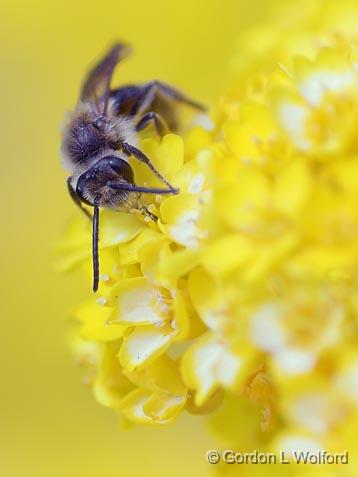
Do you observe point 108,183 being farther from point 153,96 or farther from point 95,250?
point 153,96

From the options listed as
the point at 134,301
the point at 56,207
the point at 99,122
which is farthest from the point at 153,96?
the point at 56,207

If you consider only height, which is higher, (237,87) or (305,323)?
(237,87)

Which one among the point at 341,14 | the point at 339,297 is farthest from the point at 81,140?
the point at 341,14

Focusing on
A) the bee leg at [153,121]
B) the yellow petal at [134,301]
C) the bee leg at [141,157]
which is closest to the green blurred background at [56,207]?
the bee leg at [153,121]

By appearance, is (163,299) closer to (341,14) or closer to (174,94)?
(174,94)

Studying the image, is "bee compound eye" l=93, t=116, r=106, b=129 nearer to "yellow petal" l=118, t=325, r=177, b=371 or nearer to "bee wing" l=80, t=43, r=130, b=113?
"bee wing" l=80, t=43, r=130, b=113

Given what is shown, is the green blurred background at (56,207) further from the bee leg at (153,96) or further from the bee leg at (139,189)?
the bee leg at (139,189)
